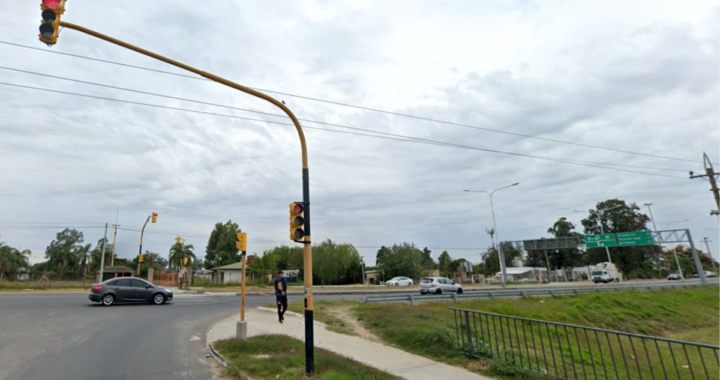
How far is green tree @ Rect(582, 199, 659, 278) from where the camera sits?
7019 centimetres

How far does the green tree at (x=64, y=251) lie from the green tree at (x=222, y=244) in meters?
23.6

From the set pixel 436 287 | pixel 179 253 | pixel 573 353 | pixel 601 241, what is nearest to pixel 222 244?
pixel 179 253

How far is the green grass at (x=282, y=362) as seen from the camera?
6.22 metres

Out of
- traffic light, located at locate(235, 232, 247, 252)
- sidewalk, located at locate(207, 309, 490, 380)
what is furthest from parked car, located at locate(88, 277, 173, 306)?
traffic light, located at locate(235, 232, 247, 252)

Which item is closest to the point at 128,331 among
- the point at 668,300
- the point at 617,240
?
the point at 668,300

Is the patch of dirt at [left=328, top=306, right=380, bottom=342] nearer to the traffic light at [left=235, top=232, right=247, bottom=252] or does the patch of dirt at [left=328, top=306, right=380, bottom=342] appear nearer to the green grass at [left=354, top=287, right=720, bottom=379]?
the green grass at [left=354, top=287, right=720, bottom=379]

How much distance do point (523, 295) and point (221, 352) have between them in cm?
1931

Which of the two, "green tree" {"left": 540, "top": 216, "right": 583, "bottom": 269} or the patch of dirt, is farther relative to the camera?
"green tree" {"left": 540, "top": 216, "right": 583, "bottom": 269}

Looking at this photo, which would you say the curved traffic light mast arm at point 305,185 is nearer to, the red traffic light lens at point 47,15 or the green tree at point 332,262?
the red traffic light lens at point 47,15

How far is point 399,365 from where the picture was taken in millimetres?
7539

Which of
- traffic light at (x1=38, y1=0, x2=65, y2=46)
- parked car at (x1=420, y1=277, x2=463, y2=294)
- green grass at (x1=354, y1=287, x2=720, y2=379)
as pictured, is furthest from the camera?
parked car at (x1=420, y1=277, x2=463, y2=294)

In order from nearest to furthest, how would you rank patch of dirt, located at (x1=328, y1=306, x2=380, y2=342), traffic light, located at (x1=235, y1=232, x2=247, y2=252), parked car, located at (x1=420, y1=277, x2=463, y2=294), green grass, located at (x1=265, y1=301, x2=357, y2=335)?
traffic light, located at (x1=235, y1=232, x2=247, y2=252) < patch of dirt, located at (x1=328, y1=306, x2=380, y2=342) < green grass, located at (x1=265, y1=301, x2=357, y2=335) < parked car, located at (x1=420, y1=277, x2=463, y2=294)

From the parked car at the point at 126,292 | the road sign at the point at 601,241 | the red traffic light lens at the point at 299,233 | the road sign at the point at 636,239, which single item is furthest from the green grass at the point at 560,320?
the road sign at the point at 601,241

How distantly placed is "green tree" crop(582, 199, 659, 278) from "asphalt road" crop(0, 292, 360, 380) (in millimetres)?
77409
